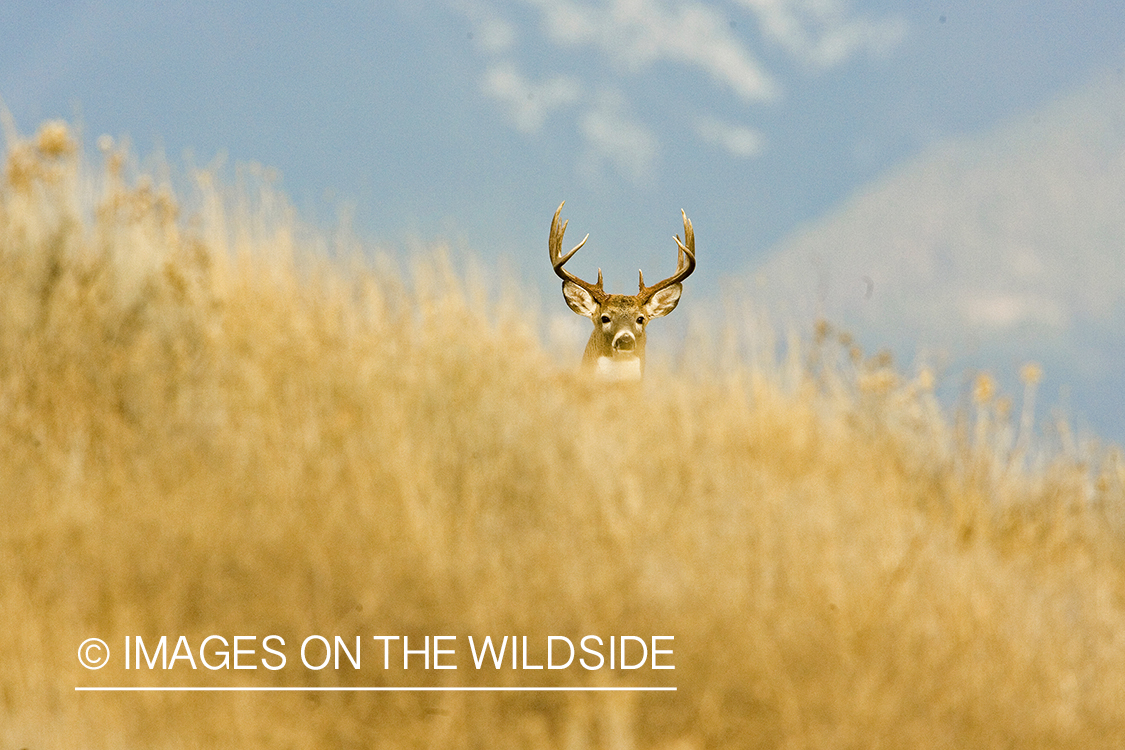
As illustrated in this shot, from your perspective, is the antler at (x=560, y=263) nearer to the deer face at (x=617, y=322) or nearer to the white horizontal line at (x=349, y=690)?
the deer face at (x=617, y=322)

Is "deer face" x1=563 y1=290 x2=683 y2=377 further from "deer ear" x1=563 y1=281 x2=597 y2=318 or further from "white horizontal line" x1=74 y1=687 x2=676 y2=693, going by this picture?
"white horizontal line" x1=74 y1=687 x2=676 y2=693

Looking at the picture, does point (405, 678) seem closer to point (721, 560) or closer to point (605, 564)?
point (605, 564)

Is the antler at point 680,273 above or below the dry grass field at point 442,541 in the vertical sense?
above

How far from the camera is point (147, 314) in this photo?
641cm

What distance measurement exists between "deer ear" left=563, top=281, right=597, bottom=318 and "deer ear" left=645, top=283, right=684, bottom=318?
38cm

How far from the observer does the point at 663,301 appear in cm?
685

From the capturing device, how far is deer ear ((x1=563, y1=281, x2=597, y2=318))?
6.74 meters

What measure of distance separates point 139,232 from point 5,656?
13.0ft

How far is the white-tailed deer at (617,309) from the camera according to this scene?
6.55 meters

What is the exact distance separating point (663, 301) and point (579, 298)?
59 cm

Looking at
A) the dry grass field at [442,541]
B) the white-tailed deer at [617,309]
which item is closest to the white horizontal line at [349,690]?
the dry grass field at [442,541]

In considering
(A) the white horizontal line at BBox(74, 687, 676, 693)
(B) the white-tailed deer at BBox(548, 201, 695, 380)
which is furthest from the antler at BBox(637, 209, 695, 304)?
(A) the white horizontal line at BBox(74, 687, 676, 693)

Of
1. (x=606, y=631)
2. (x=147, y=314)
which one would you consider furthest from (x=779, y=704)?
(x=147, y=314)

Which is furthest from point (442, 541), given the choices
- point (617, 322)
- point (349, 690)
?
point (617, 322)
